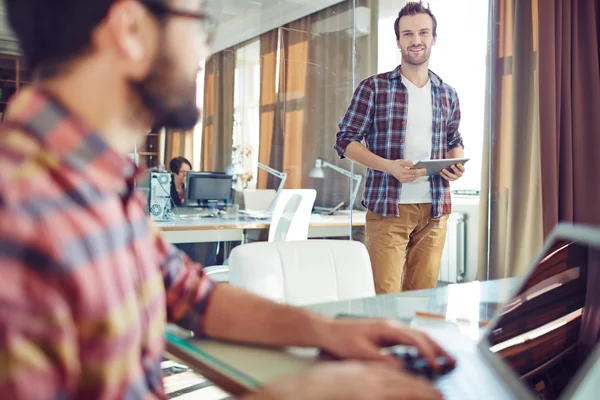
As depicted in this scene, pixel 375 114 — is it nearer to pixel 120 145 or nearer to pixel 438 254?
pixel 438 254

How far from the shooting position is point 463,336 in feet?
3.43

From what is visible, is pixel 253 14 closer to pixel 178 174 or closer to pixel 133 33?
pixel 178 174

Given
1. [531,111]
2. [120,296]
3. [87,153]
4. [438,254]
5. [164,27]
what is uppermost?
[531,111]

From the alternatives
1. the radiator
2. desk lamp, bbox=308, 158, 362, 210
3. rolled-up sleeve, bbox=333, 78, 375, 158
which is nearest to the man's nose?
rolled-up sleeve, bbox=333, 78, 375, 158

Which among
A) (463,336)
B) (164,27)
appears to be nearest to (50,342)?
(164,27)

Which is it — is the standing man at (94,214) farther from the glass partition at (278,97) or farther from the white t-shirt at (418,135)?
the glass partition at (278,97)

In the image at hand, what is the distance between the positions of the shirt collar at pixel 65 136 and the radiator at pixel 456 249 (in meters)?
4.30

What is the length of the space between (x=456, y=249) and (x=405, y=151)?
7.91 ft

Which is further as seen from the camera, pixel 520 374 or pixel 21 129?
pixel 520 374

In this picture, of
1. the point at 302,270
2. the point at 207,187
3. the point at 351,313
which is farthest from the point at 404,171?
the point at 207,187

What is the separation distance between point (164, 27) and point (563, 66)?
11.0ft

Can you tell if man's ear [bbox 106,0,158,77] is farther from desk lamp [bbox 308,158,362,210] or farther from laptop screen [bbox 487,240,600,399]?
desk lamp [bbox 308,158,362,210]

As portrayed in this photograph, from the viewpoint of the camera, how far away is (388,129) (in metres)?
2.50

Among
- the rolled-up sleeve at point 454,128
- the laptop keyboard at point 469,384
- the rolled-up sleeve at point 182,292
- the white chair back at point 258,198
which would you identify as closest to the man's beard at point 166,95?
the rolled-up sleeve at point 182,292
